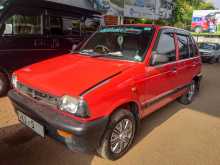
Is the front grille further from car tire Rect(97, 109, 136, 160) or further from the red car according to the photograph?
car tire Rect(97, 109, 136, 160)

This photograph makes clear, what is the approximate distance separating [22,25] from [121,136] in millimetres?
3788

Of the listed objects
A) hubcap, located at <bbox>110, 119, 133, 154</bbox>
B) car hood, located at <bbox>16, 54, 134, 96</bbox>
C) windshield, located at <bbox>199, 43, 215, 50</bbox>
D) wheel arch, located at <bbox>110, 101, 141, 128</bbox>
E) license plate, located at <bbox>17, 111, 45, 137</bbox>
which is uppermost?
windshield, located at <bbox>199, 43, 215, 50</bbox>

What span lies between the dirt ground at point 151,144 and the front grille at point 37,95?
86cm

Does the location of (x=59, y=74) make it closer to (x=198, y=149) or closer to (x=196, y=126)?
(x=198, y=149)

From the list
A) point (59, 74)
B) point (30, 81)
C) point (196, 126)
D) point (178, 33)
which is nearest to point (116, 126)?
point (59, 74)

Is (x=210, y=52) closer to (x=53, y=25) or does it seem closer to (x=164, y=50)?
(x=53, y=25)

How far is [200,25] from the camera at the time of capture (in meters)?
33.1

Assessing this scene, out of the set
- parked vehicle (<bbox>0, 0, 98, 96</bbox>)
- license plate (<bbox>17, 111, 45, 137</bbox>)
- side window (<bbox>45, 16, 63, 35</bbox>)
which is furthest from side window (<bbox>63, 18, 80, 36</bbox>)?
license plate (<bbox>17, 111, 45, 137</bbox>)

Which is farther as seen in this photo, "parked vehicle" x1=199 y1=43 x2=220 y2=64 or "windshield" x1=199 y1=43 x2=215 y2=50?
"windshield" x1=199 y1=43 x2=215 y2=50

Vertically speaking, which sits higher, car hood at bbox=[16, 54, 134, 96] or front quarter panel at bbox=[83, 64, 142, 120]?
car hood at bbox=[16, 54, 134, 96]

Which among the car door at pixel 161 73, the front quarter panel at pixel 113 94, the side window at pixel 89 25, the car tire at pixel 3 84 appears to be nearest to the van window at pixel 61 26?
the side window at pixel 89 25

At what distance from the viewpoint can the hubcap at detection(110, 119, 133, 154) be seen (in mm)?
2800

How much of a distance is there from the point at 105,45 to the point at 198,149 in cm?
226

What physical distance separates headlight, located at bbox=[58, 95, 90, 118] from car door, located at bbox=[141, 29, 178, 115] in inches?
47.3
